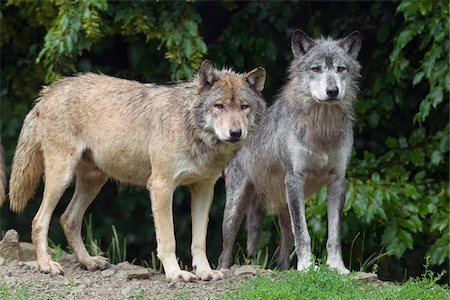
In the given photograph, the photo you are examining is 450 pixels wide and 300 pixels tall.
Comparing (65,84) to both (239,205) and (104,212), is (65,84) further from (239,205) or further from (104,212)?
(104,212)

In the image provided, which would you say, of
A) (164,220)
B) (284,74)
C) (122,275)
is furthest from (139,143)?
(284,74)

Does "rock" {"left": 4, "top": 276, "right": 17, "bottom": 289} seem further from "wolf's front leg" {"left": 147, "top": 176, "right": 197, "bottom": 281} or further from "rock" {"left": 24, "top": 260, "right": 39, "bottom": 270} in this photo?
"wolf's front leg" {"left": 147, "top": 176, "right": 197, "bottom": 281}

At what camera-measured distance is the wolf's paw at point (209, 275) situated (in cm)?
777

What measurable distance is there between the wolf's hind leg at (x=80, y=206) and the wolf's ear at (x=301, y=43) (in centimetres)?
196

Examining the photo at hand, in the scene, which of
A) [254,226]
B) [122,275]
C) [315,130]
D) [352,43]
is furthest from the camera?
[254,226]

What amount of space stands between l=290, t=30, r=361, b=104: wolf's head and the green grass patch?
155cm

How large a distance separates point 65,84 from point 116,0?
64.9 inches

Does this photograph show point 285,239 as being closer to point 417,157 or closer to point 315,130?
point 315,130

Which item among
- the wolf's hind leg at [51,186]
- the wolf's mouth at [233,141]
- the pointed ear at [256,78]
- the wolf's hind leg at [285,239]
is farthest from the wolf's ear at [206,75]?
the wolf's hind leg at [285,239]

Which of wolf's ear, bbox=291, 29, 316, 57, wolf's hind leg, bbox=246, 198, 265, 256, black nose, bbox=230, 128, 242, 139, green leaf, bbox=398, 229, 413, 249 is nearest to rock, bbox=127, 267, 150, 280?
black nose, bbox=230, 128, 242, 139

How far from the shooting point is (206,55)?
10.3 metres

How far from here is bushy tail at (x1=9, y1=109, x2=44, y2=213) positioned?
8602 millimetres

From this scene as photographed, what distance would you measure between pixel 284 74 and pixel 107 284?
14.9ft

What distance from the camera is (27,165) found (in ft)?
28.3
